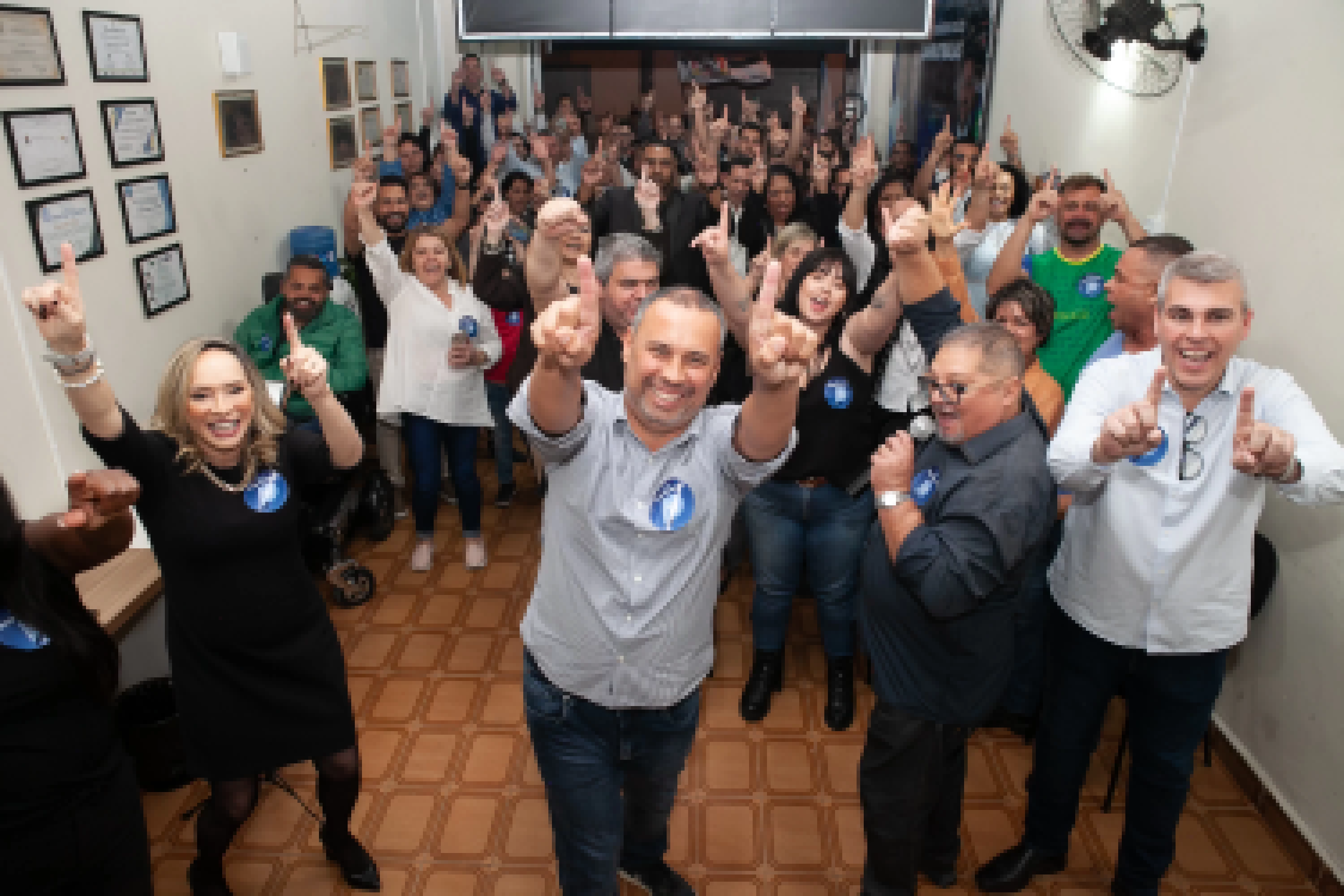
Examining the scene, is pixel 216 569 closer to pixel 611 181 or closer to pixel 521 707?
pixel 521 707

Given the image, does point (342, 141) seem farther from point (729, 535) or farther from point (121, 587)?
point (729, 535)

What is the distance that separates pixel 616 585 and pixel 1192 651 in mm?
1399

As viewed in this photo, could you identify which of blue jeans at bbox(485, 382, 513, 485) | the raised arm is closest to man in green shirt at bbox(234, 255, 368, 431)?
blue jeans at bbox(485, 382, 513, 485)

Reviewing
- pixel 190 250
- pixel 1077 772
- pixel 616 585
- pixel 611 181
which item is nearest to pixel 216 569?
pixel 616 585

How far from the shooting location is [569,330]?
1463 mm

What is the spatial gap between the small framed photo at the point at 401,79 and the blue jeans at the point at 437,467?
4166mm

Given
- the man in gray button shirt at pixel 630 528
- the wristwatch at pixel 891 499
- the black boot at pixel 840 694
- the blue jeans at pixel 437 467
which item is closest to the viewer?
the man in gray button shirt at pixel 630 528

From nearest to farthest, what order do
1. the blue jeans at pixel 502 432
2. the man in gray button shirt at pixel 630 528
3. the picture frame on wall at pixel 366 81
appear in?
the man in gray button shirt at pixel 630 528 → the blue jeans at pixel 502 432 → the picture frame on wall at pixel 366 81

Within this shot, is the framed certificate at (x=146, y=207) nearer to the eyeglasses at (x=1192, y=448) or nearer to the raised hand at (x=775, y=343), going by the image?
the raised hand at (x=775, y=343)

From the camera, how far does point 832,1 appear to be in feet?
20.8

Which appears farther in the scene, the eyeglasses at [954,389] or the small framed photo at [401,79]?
the small framed photo at [401,79]

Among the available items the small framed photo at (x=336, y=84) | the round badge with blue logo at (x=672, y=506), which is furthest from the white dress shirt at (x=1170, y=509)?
the small framed photo at (x=336, y=84)

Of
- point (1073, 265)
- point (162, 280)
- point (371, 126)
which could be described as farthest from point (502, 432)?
point (371, 126)

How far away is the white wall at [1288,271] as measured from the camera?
2.52 m
